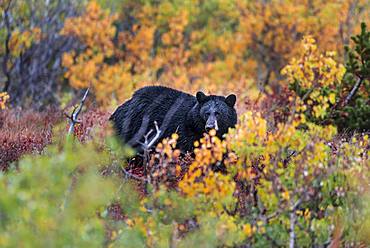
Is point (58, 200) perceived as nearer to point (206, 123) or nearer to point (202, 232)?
point (202, 232)

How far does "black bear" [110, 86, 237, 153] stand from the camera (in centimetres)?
791

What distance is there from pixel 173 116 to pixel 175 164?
1.07 m

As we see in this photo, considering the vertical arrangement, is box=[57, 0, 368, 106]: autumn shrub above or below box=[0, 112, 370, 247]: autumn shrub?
below

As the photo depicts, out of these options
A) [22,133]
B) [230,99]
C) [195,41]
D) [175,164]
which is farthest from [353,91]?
[195,41]

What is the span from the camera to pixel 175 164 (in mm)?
7336

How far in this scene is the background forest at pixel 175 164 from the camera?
15.3ft

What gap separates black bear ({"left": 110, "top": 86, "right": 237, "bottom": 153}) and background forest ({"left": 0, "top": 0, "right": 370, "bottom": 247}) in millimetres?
240

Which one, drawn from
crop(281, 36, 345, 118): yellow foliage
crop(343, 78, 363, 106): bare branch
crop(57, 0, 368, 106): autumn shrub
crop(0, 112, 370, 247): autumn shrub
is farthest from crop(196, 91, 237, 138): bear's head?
crop(57, 0, 368, 106): autumn shrub

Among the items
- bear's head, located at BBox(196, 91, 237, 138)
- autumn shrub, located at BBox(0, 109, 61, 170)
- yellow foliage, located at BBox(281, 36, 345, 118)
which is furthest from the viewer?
autumn shrub, located at BBox(0, 109, 61, 170)

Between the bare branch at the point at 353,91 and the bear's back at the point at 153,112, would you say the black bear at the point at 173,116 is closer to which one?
the bear's back at the point at 153,112

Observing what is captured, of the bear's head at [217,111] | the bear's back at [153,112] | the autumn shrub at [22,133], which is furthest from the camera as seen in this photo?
the bear's back at [153,112]

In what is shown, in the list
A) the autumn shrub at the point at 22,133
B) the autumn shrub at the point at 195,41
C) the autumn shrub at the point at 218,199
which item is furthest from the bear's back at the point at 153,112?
the autumn shrub at the point at 195,41

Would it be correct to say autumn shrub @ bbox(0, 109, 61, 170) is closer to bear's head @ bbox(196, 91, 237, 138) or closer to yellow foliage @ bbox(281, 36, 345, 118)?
bear's head @ bbox(196, 91, 237, 138)

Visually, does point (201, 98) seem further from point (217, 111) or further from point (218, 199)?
point (218, 199)
